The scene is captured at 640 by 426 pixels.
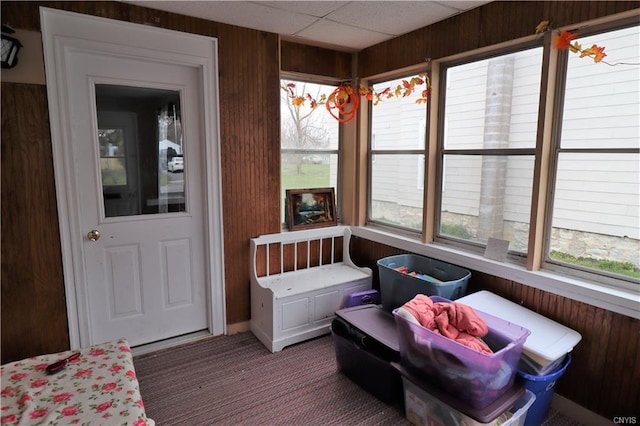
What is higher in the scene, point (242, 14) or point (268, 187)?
point (242, 14)

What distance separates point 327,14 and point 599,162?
1.91 meters

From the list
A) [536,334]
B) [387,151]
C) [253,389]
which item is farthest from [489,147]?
[253,389]

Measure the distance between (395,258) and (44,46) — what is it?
272 centimetres

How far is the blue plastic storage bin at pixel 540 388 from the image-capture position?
188 cm

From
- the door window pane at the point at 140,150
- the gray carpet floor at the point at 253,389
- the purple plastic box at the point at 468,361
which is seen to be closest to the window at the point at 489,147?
the purple plastic box at the point at 468,361

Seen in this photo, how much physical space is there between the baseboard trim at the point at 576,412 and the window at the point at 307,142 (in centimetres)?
234

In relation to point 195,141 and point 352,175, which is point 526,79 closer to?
point 352,175

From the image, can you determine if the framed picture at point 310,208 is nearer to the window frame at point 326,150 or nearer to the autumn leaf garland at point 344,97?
the window frame at point 326,150

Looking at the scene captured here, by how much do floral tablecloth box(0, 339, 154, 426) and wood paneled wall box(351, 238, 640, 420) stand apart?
7.20 feet

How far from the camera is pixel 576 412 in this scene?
213 cm

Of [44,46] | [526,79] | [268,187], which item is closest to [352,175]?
[268,187]

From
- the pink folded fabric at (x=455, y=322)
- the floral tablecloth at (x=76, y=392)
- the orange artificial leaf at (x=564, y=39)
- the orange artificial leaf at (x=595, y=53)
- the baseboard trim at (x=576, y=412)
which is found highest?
the orange artificial leaf at (x=564, y=39)

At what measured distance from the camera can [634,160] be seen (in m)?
1.96

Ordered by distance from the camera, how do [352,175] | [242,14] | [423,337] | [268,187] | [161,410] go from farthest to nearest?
[352,175] → [268,187] → [242,14] → [161,410] → [423,337]
